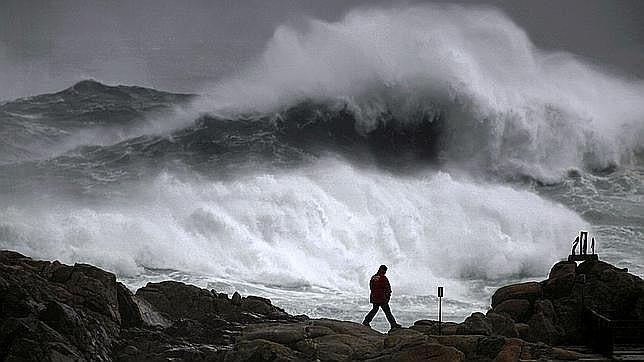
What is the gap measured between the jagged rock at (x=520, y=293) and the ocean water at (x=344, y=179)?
358 cm

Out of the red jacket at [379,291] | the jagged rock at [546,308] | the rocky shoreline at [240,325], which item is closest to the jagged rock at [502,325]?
the rocky shoreline at [240,325]

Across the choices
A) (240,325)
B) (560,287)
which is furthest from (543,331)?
(240,325)

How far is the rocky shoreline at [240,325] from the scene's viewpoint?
6.15m

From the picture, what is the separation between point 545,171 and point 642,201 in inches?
99.6

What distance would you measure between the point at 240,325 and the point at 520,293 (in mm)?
2955

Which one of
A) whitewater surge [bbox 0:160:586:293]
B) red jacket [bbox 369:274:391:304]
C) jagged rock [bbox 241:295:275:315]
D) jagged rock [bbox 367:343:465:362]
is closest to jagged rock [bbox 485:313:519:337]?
jagged rock [bbox 367:343:465:362]

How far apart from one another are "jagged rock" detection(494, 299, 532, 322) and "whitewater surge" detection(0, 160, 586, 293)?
619cm

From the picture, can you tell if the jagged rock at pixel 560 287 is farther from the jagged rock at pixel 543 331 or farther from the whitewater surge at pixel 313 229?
the whitewater surge at pixel 313 229

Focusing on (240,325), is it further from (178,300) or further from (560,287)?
(560,287)

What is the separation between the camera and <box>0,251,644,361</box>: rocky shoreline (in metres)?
6.15

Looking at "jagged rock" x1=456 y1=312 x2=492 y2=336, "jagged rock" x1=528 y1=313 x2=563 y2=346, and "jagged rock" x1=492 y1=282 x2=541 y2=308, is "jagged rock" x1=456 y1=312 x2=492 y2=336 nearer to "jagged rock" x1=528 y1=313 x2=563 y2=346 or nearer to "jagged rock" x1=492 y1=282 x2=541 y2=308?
"jagged rock" x1=528 y1=313 x2=563 y2=346

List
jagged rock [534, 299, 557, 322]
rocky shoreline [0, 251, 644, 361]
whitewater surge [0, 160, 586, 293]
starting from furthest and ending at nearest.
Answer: whitewater surge [0, 160, 586, 293], jagged rock [534, 299, 557, 322], rocky shoreline [0, 251, 644, 361]

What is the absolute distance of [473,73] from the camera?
2117 cm

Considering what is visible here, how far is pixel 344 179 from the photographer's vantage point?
757 inches
